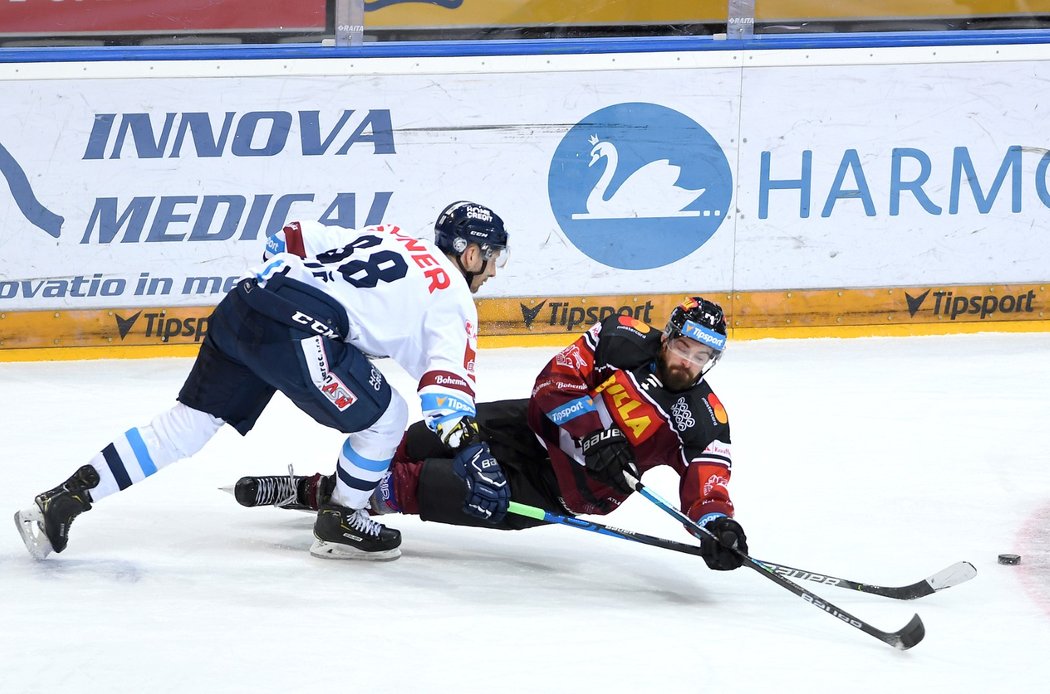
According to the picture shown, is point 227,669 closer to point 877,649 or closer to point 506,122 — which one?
point 877,649

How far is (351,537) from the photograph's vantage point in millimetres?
3367

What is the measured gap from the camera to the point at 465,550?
3549 millimetres

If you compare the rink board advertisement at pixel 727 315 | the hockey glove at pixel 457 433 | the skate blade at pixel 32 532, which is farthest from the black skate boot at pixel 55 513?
the rink board advertisement at pixel 727 315

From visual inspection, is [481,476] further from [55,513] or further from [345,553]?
[55,513]

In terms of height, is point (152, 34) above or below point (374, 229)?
above

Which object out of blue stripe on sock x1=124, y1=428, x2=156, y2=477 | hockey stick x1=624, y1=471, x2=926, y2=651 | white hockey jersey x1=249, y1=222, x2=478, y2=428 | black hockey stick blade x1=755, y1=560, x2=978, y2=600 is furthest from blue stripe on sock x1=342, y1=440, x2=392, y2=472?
black hockey stick blade x1=755, y1=560, x2=978, y2=600

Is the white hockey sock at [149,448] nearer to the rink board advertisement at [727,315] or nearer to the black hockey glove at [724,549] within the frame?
the black hockey glove at [724,549]

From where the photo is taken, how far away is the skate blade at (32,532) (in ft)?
10.6

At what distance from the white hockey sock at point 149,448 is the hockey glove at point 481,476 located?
0.67m

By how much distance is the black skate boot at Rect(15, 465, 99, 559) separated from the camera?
321cm

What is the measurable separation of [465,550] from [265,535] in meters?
0.53

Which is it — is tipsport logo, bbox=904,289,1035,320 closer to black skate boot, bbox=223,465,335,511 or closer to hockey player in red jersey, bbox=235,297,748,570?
hockey player in red jersey, bbox=235,297,748,570

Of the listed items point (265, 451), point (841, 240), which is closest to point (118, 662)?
point (265, 451)

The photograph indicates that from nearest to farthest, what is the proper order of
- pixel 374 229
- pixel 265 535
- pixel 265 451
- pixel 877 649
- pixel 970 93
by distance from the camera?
1. pixel 877 649
2. pixel 374 229
3. pixel 265 535
4. pixel 265 451
5. pixel 970 93
